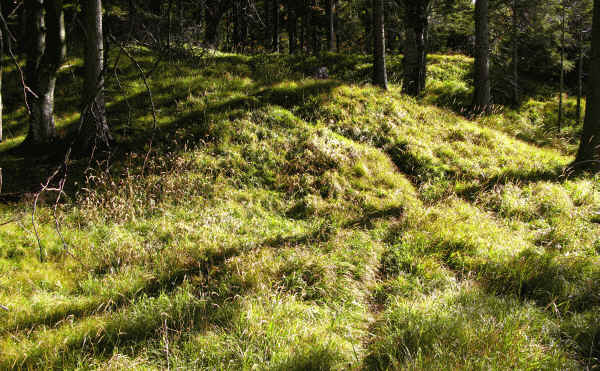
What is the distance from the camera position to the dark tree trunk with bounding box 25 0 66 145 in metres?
8.36

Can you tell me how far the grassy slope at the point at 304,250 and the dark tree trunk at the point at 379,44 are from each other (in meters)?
2.69

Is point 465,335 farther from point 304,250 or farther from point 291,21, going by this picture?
point 291,21

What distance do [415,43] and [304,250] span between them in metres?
11.6

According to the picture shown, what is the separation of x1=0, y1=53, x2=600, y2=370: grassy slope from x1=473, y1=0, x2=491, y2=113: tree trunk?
3407mm

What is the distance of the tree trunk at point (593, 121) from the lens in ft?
27.6

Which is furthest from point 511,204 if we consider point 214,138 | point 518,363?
point 214,138

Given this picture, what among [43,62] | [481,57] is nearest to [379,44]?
[481,57]

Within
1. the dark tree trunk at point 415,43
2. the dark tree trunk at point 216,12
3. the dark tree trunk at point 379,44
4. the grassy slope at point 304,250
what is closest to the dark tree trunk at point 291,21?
the dark tree trunk at point 415,43

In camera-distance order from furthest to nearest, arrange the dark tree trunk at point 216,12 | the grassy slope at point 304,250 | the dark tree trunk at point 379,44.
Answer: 1. the dark tree trunk at point 379,44
2. the dark tree trunk at point 216,12
3. the grassy slope at point 304,250

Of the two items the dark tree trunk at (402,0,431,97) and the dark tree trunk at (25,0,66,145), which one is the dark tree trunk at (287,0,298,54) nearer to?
the dark tree trunk at (402,0,431,97)

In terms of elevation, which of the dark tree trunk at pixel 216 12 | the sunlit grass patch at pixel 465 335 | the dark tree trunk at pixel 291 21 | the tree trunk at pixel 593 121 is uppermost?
the dark tree trunk at pixel 291 21

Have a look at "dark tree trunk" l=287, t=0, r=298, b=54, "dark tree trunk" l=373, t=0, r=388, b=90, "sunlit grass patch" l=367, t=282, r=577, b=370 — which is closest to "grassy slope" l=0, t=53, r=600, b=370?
"sunlit grass patch" l=367, t=282, r=577, b=370

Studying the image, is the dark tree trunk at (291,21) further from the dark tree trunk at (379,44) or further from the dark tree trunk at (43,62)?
the dark tree trunk at (43,62)

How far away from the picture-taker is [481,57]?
43.2ft
